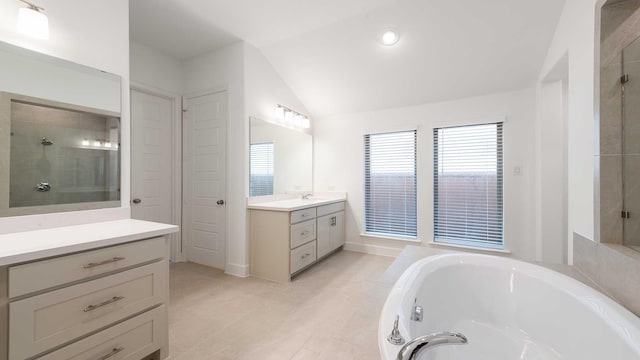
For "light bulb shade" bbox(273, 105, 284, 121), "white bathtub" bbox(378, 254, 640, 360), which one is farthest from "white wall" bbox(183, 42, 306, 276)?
"white bathtub" bbox(378, 254, 640, 360)

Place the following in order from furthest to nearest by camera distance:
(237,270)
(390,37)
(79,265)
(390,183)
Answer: (390,183), (237,270), (390,37), (79,265)

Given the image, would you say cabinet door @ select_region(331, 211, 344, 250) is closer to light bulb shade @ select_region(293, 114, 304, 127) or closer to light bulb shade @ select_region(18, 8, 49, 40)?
light bulb shade @ select_region(293, 114, 304, 127)

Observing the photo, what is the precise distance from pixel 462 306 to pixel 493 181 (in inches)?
75.2

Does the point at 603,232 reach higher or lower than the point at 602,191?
lower

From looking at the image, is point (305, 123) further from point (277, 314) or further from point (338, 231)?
point (277, 314)

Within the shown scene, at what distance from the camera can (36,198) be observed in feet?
4.77

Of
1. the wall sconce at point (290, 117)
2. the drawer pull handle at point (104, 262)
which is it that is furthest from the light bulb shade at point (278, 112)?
the drawer pull handle at point (104, 262)

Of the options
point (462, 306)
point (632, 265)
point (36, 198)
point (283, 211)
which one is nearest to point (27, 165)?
point (36, 198)

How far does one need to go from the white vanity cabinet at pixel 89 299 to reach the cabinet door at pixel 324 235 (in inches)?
74.7

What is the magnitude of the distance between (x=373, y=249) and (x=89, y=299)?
3134 mm

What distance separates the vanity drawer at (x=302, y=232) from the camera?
272 centimetres

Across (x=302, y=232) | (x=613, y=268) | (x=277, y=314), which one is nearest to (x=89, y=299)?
(x=277, y=314)

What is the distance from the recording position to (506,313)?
1.59m

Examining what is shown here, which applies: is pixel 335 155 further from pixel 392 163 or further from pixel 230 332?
pixel 230 332
